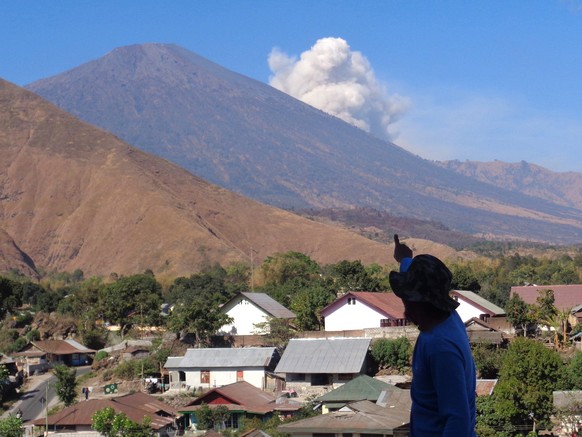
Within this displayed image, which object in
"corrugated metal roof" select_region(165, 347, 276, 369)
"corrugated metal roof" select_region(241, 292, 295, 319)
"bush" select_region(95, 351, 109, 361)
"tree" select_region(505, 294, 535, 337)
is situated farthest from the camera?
"corrugated metal roof" select_region(241, 292, 295, 319)

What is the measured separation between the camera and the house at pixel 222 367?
117 ft

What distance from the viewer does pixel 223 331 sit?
1686 inches

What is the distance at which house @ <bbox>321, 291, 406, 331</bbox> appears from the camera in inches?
1524

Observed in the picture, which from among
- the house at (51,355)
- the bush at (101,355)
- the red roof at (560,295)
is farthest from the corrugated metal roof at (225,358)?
the red roof at (560,295)

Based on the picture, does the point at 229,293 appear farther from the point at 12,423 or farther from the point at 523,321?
the point at 12,423

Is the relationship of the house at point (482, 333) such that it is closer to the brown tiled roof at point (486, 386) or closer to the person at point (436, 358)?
the brown tiled roof at point (486, 386)

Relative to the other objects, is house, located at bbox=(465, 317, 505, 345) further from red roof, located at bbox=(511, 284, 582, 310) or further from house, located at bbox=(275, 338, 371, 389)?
red roof, located at bbox=(511, 284, 582, 310)

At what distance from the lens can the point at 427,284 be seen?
10.3ft

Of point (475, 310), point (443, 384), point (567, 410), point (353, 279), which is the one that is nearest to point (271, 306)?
point (353, 279)

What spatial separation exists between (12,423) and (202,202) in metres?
104

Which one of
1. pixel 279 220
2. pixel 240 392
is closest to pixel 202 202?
pixel 279 220

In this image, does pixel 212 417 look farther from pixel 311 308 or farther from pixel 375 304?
pixel 311 308

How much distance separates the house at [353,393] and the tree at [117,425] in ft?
18.3

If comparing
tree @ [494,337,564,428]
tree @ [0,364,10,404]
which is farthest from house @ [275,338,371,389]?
tree @ [0,364,10,404]
